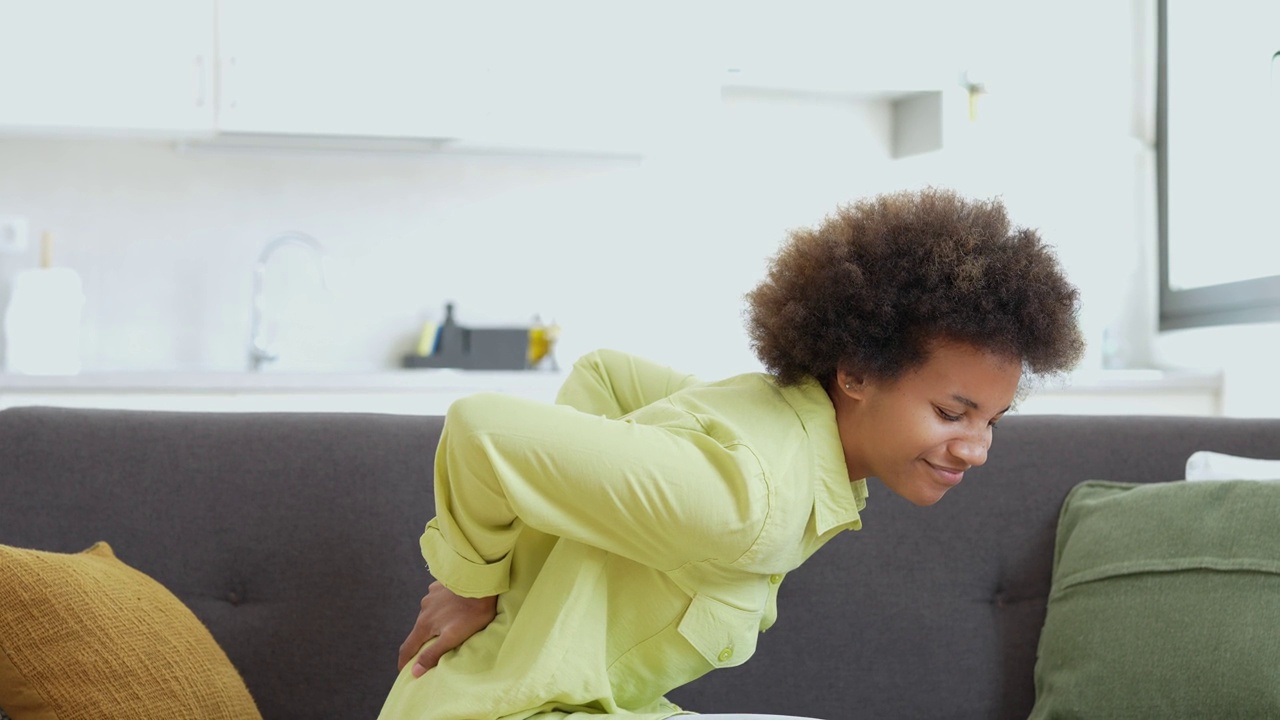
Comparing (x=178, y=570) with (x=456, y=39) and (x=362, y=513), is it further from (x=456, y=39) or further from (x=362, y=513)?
(x=456, y=39)

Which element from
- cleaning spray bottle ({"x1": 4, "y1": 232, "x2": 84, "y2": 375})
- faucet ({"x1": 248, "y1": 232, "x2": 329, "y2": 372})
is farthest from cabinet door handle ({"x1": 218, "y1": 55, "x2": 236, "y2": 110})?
cleaning spray bottle ({"x1": 4, "y1": 232, "x2": 84, "y2": 375})

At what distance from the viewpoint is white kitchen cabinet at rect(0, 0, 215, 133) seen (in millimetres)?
3787

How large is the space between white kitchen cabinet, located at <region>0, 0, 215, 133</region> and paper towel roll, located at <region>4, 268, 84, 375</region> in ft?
1.50

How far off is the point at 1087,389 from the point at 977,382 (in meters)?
2.93

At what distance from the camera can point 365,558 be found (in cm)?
196

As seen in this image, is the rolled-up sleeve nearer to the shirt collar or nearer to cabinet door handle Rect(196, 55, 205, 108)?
the shirt collar

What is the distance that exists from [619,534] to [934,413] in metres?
0.34

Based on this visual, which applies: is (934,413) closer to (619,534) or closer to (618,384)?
(619,534)

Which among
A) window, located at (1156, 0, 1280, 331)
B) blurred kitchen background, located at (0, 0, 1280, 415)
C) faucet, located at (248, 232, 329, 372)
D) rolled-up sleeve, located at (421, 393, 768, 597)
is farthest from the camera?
faucet, located at (248, 232, 329, 372)

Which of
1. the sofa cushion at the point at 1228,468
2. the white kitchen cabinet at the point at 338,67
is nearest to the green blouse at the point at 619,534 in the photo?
the sofa cushion at the point at 1228,468

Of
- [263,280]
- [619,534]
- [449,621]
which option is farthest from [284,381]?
[619,534]

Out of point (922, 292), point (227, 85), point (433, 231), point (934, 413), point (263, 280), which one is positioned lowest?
point (934, 413)

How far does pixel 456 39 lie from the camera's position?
4023mm

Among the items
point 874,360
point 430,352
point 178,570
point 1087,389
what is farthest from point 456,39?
point 874,360
